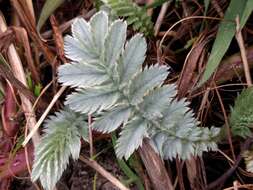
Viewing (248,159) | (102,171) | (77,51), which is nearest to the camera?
(77,51)

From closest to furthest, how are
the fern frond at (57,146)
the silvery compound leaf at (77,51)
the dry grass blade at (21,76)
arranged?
the silvery compound leaf at (77,51) → the fern frond at (57,146) → the dry grass blade at (21,76)

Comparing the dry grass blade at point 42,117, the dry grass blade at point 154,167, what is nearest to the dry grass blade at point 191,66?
the dry grass blade at point 154,167

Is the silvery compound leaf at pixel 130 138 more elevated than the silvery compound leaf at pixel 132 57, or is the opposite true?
the silvery compound leaf at pixel 132 57

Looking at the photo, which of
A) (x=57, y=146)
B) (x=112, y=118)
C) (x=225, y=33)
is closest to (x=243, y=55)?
(x=225, y=33)

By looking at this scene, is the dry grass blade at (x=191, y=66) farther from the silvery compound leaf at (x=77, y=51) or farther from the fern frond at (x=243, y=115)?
the silvery compound leaf at (x=77, y=51)

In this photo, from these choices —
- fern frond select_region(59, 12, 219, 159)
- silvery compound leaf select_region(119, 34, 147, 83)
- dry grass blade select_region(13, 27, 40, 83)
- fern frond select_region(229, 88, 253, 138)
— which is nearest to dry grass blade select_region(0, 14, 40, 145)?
dry grass blade select_region(13, 27, 40, 83)

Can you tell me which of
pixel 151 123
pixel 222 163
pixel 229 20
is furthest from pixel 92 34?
pixel 222 163

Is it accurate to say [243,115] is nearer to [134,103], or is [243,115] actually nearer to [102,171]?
[134,103]
